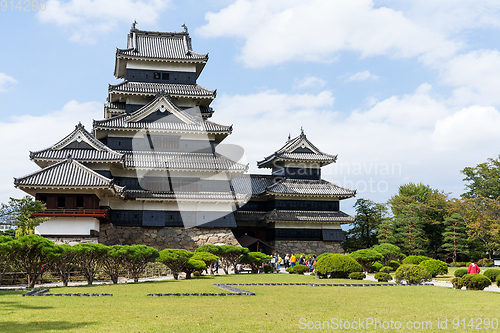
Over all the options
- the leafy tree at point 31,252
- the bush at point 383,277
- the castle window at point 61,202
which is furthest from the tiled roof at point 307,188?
the leafy tree at point 31,252

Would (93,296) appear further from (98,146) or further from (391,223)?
(391,223)

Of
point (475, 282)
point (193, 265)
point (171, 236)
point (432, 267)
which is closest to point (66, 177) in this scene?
point (171, 236)

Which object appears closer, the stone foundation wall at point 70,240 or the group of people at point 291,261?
the stone foundation wall at point 70,240

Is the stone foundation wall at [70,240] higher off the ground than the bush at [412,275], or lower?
higher

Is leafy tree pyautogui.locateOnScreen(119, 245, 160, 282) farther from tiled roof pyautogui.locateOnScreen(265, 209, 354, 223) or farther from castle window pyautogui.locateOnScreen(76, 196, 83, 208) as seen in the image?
tiled roof pyautogui.locateOnScreen(265, 209, 354, 223)

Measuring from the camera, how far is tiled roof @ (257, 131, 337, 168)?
48.7 metres

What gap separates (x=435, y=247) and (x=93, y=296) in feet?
168

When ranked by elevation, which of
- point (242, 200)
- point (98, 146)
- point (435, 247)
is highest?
point (98, 146)

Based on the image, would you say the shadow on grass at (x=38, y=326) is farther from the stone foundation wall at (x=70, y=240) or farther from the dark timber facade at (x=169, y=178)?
the stone foundation wall at (x=70, y=240)

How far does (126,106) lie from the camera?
151 feet

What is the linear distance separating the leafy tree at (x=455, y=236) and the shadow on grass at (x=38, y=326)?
172ft

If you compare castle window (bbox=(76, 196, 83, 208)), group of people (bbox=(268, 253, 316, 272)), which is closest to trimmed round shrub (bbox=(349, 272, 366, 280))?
group of people (bbox=(268, 253, 316, 272))

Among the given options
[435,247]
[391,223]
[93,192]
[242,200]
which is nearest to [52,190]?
[93,192]

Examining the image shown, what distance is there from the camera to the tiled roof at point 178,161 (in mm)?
40062
